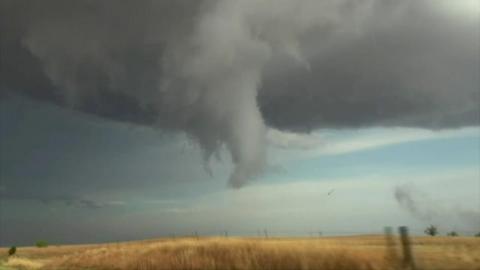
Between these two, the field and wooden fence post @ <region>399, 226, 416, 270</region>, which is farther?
the field

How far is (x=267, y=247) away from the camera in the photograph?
42.9 m

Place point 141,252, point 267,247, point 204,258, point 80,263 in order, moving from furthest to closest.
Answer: point 80,263 < point 141,252 < point 204,258 < point 267,247

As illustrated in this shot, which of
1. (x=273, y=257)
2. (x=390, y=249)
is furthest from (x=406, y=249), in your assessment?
(x=273, y=257)

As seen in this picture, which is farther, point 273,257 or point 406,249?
point 273,257

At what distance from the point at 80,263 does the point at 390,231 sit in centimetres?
3920

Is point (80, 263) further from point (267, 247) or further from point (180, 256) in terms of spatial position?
point (267, 247)

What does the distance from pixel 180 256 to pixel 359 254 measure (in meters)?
19.3

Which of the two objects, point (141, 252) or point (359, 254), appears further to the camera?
point (141, 252)

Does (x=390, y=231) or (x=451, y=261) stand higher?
(x=390, y=231)

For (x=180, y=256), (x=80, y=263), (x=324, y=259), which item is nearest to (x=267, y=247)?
(x=324, y=259)

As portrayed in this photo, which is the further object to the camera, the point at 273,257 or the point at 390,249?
the point at 273,257

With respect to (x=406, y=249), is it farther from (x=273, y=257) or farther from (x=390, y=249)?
(x=273, y=257)

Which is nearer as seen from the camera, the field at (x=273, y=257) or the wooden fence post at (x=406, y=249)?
the wooden fence post at (x=406, y=249)

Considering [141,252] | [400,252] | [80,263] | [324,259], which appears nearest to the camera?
[400,252]
